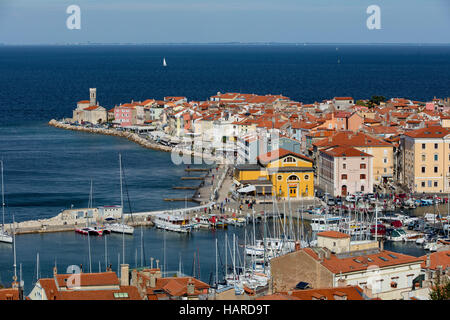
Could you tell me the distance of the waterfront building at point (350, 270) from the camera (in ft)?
28.5

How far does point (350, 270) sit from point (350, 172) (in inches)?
427

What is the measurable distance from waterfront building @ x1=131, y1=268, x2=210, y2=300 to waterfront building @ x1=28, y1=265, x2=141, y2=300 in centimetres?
16

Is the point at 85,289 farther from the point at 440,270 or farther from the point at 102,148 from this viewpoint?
the point at 102,148

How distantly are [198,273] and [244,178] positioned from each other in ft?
24.4

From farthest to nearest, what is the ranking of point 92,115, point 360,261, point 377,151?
point 92,115 < point 377,151 < point 360,261

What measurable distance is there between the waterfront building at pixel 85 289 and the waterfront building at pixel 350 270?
5.50ft

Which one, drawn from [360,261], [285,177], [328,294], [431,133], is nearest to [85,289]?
[328,294]

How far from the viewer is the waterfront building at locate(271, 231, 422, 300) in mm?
8672

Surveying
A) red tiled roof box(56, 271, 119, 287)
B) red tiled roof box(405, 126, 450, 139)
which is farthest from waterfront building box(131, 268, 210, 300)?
red tiled roof box(405, 126, 450, 139)

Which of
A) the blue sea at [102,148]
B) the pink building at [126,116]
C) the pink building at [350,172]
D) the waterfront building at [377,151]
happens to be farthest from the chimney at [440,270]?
the pink building at [126,116]

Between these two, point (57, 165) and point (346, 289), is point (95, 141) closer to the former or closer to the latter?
point (57, 165)

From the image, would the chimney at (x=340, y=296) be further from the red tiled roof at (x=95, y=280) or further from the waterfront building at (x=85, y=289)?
the red tiled roof at (x=95, y=280)

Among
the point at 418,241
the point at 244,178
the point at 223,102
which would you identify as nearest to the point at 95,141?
the point at 223,102

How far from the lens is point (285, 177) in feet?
63.1
